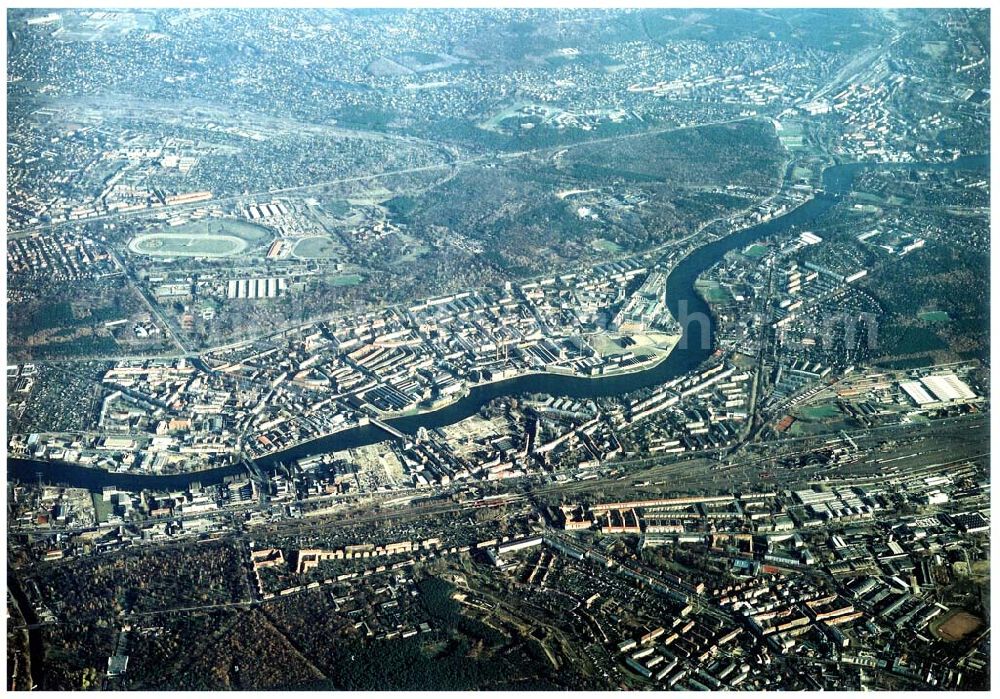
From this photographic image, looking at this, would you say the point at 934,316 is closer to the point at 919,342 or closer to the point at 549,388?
the point at 919,342

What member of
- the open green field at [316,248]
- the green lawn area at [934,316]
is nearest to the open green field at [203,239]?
the open green field at [316,248]

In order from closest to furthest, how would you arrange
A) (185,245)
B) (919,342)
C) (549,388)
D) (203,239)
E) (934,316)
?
(549,388) < (919,342) < (934,316) < (185,245) < (203,239)

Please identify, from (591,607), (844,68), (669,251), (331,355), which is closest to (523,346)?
(331,355)

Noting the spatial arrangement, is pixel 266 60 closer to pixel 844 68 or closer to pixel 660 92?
pixel 660 92

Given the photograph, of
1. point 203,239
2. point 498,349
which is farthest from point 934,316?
point 203,239

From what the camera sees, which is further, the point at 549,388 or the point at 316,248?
the point at 316,248

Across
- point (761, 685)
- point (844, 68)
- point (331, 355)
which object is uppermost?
point (844, 68)
